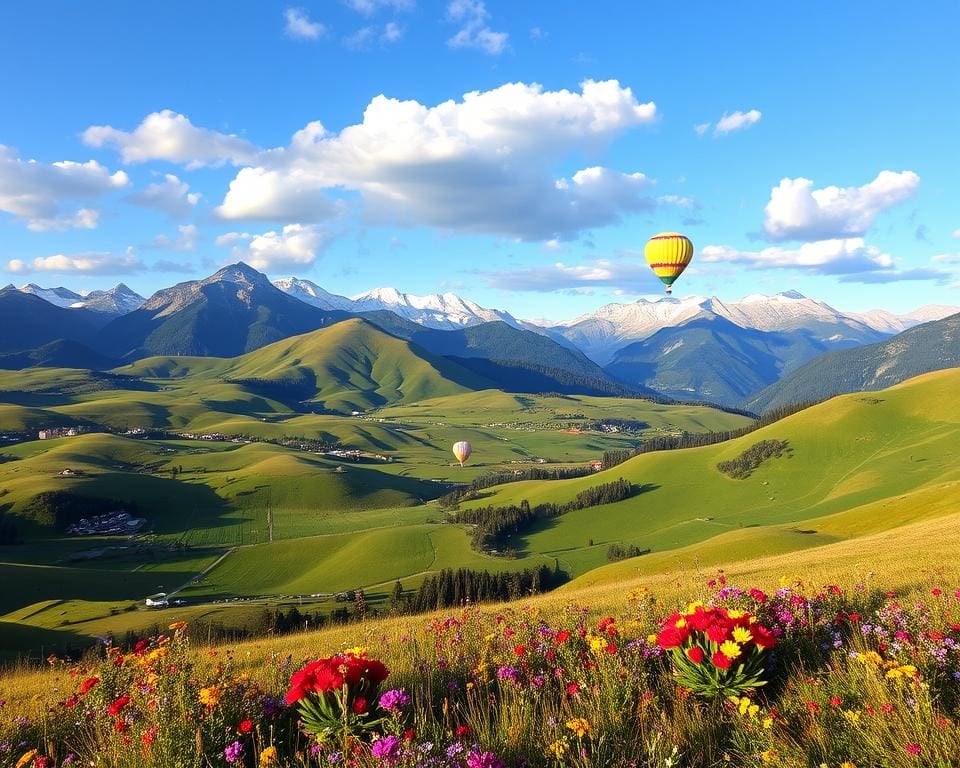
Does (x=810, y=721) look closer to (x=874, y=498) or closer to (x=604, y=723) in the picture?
(x=604, y=723)

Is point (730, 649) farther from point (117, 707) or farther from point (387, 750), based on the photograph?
point (117, 707)

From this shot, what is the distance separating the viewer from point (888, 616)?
902 cm

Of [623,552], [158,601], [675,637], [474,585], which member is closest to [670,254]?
[474,585]

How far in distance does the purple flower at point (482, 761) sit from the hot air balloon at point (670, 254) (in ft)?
300

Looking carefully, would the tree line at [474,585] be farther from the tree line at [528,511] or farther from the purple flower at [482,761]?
the purple flower at [482,761]

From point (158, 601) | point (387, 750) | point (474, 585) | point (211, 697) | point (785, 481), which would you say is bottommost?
point (785, 481)

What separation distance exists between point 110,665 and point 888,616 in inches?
507

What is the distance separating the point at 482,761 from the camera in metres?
5.04

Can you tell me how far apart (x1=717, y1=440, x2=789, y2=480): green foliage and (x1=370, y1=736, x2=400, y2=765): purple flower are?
187 m

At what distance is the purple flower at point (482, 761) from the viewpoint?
5008 mm

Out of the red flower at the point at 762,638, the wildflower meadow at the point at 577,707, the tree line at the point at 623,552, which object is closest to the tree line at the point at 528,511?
the tree line at the point at 623,552

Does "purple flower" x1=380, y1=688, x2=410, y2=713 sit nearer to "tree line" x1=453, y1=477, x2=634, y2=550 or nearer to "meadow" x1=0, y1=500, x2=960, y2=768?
"meadow" x1=0, y1=500, x2=960, y2=768

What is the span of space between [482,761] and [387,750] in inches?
34.0

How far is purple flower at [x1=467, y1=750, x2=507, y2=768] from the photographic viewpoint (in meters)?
5.01
